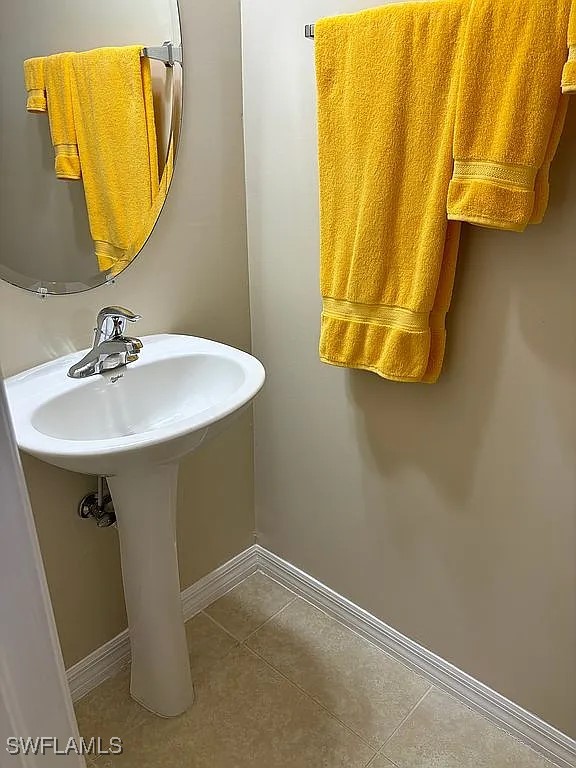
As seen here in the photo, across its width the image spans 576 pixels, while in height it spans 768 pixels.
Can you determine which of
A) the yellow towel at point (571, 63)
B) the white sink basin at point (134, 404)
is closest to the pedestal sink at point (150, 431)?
the white sink basin at point (134, 404)

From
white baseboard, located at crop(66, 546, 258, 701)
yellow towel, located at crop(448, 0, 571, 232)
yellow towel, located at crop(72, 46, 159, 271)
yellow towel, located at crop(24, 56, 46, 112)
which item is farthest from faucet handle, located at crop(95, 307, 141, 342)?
white baseboard, located at crop(66, 546, 258, 701)

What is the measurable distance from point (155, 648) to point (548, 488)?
0.95 metres

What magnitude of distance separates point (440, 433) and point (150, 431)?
0.65 metres

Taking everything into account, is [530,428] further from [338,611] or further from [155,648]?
[155,648]

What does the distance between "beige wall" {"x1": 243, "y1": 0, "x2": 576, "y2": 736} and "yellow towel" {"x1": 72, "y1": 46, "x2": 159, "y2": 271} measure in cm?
30

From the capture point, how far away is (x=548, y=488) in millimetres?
1337

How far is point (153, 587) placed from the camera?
1.49 m

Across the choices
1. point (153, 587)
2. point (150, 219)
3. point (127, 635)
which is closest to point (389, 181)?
point (150, 219)

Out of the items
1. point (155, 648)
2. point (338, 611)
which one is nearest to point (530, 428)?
point (338, 611)

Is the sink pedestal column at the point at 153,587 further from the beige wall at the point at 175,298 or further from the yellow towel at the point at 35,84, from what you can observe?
the yellow towel at the point at 35,84

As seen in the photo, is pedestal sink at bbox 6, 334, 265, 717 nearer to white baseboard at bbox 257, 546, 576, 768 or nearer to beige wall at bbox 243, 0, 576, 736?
beige wall at bbox 243, 0, 576, 736

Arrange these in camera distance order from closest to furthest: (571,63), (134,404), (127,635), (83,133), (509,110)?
(571,63), (509,110), (83,133), (134,404), (127,635)

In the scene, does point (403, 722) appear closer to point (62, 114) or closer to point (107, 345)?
point (107, 345)

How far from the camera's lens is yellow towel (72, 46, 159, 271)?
4.35 feet
